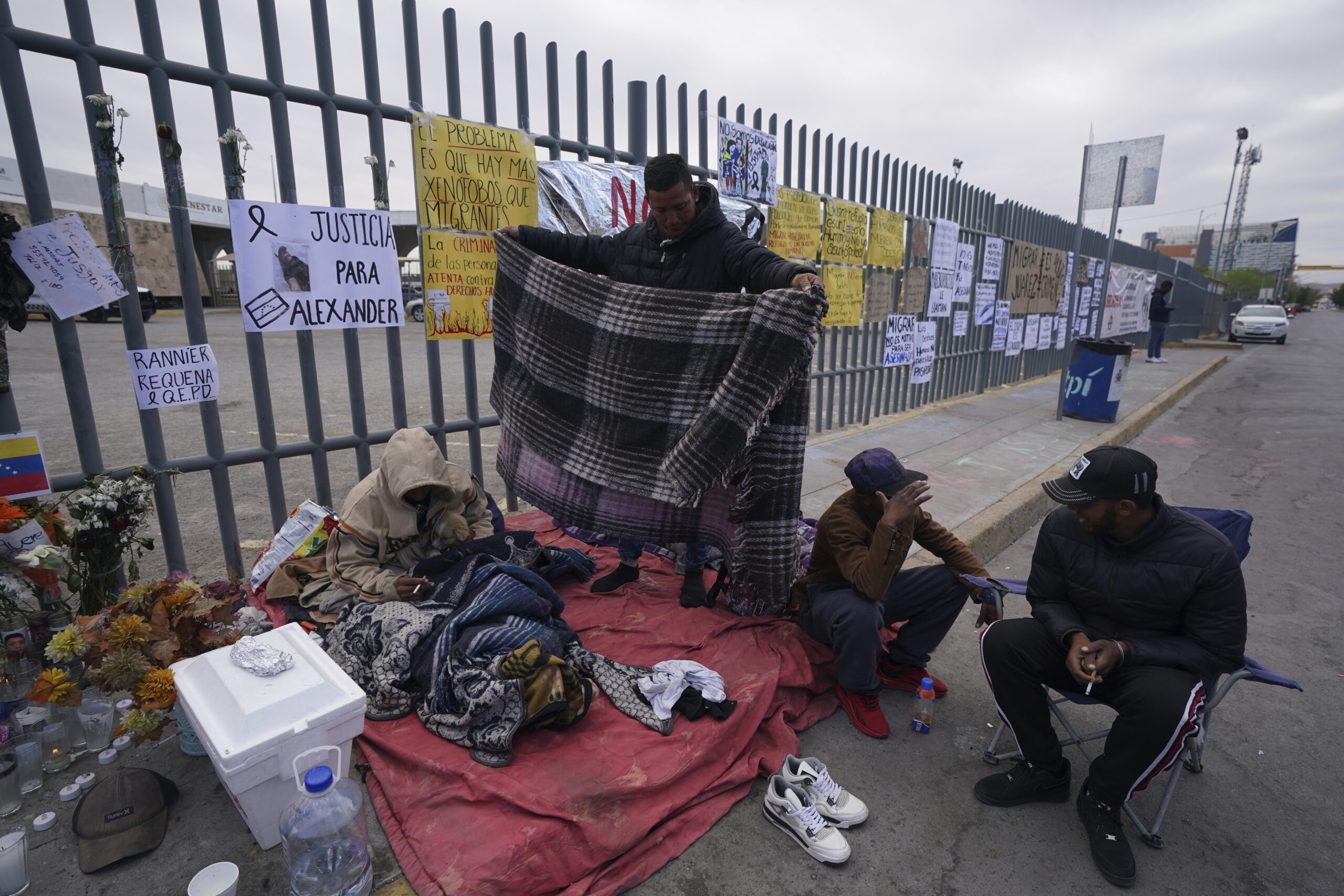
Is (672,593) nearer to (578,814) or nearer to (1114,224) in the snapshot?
(578,814)

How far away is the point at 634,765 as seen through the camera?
237 cm

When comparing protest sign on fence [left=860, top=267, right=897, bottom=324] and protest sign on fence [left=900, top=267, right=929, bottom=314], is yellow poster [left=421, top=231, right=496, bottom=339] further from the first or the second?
protest sign on fence [left=900, top=267, right=929, bottom=314]

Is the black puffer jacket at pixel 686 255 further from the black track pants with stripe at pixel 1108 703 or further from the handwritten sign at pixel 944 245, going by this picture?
the handwritten sign at pixel 944 245

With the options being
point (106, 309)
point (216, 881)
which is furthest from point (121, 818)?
point (106, 309)

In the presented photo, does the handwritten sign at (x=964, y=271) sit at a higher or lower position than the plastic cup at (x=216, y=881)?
higher

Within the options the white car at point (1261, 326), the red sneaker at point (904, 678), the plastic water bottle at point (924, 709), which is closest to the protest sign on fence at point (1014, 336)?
the red sneaker at point (904, 678)

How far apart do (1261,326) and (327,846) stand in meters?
34.8

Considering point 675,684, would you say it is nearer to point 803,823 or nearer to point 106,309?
point 803,823

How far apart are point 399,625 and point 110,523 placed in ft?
4.46

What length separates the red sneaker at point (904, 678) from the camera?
3.17m

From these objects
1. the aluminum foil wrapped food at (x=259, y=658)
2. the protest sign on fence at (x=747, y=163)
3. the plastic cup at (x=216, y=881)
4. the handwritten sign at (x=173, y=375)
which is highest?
the protest sign on fence at (x=747, y=163)

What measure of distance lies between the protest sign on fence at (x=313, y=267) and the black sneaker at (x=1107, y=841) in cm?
378

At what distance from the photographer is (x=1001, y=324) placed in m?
10.6

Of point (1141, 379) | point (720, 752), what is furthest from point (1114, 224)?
point (720, 752)
